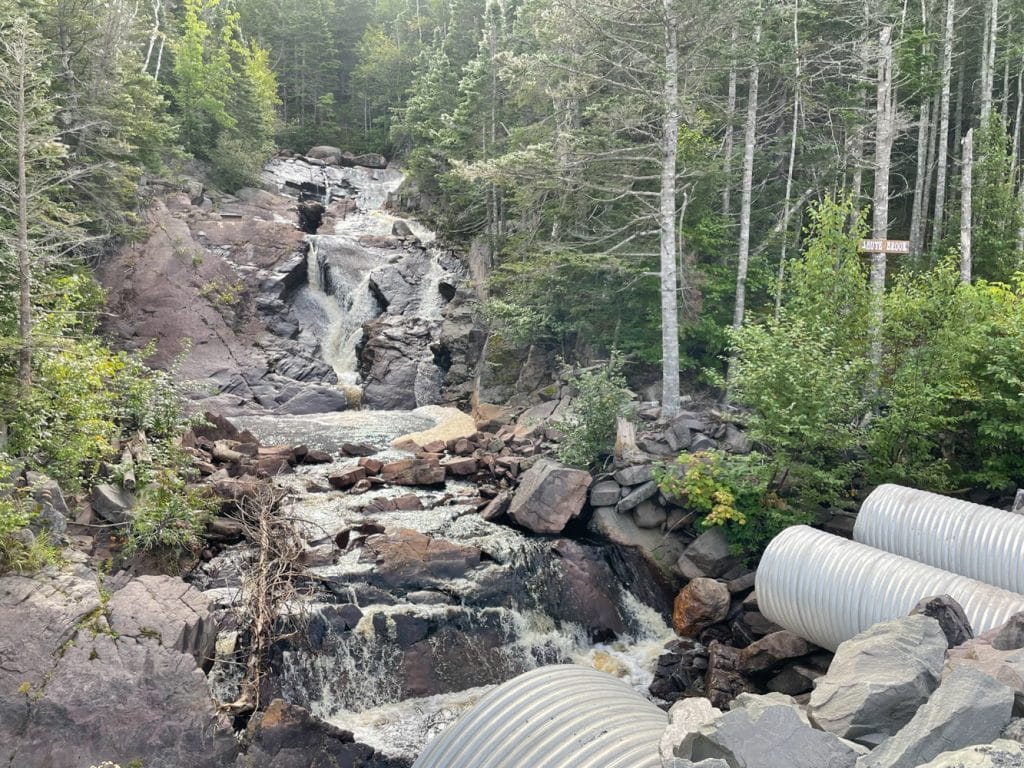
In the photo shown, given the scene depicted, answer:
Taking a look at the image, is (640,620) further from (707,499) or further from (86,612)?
(86,612)

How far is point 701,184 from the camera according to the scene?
18031 millimetres

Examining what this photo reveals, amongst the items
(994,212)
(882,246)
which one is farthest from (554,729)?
(994,212)

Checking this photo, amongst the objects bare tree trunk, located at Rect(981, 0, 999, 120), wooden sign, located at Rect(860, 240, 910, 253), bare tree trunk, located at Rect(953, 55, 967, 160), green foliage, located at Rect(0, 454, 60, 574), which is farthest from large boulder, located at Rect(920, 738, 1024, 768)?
bare tree trunk, located at Rect(953, 55, 967, 160)

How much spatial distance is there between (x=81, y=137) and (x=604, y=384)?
19.5 m

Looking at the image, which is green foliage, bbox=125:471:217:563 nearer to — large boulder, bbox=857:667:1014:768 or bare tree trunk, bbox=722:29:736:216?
large boulder, bbox=857:667:1014:768

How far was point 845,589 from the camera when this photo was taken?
24.6 feet

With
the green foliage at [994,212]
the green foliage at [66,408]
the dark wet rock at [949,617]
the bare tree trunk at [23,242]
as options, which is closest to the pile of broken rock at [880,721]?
the dark wet rock at [949,617]

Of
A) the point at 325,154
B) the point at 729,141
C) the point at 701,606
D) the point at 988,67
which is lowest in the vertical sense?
the point at 701,606

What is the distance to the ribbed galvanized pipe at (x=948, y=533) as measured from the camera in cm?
757

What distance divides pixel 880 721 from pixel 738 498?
7.30m

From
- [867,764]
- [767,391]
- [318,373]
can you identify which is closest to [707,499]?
[767,391]

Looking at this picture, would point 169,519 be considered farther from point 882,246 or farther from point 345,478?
point 882,246

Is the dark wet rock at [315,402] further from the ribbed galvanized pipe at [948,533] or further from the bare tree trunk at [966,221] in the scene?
the bare tree trunk at [966,221]

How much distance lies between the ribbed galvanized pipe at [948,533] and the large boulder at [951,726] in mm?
5161
